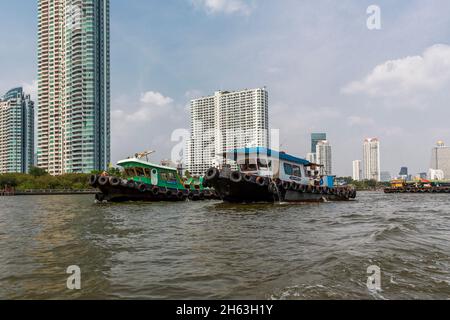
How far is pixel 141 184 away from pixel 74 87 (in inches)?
2744

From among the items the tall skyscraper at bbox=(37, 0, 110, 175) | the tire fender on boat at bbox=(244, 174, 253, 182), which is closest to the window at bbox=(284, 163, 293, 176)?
the tire fender on boat at bbox=(244, 174, 253, 182)

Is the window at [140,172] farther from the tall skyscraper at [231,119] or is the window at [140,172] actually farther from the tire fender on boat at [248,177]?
the tall skyscraper at [231,119]

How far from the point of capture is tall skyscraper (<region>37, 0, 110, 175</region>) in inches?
3214

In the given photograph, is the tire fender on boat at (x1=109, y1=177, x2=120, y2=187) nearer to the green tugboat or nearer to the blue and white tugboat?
the green tugboat

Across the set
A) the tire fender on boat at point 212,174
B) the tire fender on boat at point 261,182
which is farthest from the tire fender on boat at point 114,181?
the tire fender on boat at point 261,182

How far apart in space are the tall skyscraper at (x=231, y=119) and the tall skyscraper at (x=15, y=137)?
162ft

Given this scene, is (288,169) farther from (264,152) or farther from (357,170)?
(357,170)

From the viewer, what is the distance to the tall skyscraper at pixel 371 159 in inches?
6245

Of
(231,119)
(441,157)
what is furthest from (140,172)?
(441,157)

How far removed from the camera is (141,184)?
22.1 m

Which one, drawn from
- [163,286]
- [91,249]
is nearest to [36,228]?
[91,249]

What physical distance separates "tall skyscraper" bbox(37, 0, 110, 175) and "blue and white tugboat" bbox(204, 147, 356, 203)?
68019mm
